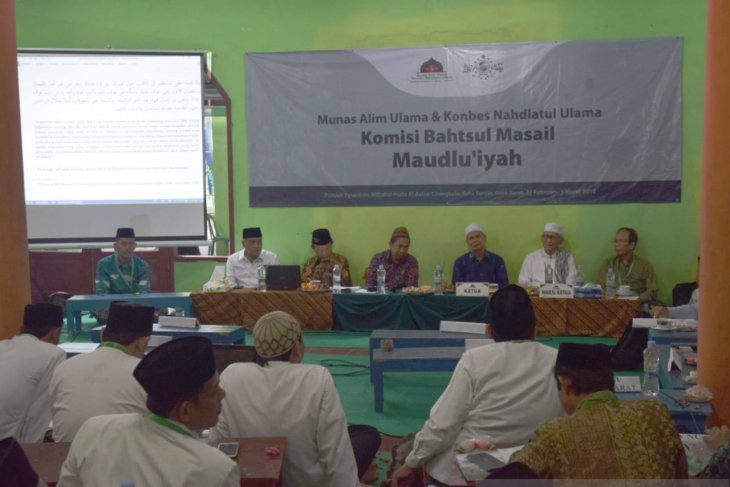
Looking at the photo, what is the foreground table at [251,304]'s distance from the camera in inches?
280

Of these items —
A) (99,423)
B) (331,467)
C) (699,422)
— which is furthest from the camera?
(699,422)

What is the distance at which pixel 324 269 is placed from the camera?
Answer: 7.95m

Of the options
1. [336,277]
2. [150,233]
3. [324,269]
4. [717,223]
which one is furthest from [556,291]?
[150,233]

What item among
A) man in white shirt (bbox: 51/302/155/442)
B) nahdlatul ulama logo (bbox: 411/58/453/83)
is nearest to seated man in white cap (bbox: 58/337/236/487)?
man in white shirt (bbox: 51/302/155/442)

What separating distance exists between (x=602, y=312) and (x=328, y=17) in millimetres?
4464

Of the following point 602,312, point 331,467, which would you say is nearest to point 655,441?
point 331,467

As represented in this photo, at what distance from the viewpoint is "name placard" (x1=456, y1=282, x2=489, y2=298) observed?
6727mm

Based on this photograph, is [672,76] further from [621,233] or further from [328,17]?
[328,17]

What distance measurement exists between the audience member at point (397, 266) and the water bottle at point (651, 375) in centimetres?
387

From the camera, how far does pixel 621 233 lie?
7.66 meters

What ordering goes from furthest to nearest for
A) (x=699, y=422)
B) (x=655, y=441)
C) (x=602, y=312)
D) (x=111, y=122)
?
1. (x=111, y=122)
2. (x=602, y=312)
3. (x=699, y=422)
4. (x=655, y=441)

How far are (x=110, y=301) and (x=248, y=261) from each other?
5.44ft

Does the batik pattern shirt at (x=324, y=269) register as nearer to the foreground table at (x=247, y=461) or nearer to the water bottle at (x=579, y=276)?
the water bottle at (x=579, y=276)

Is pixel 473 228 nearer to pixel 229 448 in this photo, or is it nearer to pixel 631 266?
pixel 631 266
